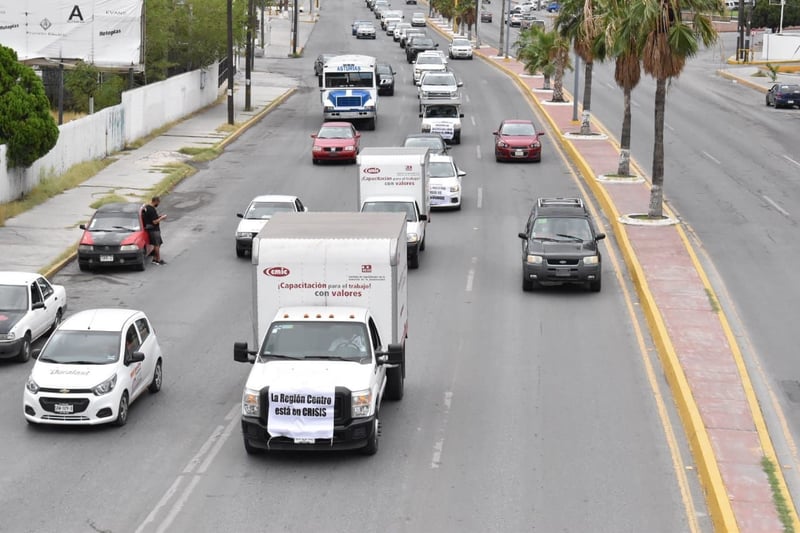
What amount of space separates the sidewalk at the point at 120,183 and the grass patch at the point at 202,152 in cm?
35

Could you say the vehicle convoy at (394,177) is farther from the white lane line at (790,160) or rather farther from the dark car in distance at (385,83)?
the dark car in distance at (385,83)

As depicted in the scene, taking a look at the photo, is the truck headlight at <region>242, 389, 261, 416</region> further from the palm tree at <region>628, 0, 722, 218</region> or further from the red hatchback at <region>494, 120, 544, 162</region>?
the red hatchback at <region>494, 120, 544, 162</region>

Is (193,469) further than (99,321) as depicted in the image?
No

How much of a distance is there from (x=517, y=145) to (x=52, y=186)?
695 inches

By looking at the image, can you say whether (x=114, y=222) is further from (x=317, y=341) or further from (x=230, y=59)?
(x=230, y=59)

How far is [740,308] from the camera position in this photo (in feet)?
91.5

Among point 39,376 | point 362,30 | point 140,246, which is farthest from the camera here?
point 362,30

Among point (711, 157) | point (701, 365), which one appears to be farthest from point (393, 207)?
point (711, 157)

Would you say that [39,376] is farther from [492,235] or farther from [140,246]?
[492,235]

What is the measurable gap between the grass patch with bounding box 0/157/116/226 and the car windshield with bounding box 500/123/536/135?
50.1ft

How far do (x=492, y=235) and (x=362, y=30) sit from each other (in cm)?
7987

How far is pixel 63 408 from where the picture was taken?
19.1m

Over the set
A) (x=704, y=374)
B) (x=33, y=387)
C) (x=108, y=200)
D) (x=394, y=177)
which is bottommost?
(x=704, y=374)

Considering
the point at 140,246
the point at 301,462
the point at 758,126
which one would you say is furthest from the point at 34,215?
the point at 758,126
